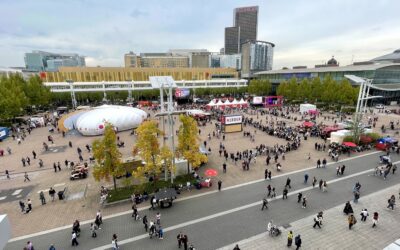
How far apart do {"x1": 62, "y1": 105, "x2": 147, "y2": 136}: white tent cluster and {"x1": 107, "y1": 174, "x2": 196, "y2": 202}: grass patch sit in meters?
19.4

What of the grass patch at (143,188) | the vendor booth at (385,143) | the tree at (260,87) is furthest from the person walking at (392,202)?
the tree at (260,87)

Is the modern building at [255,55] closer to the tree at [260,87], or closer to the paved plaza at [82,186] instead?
the tree at [260,87]

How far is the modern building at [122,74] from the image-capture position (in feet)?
310

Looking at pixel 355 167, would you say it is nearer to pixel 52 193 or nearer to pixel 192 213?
pixel 192 213

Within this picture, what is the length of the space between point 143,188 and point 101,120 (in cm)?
2247

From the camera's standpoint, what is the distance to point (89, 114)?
3909 cm

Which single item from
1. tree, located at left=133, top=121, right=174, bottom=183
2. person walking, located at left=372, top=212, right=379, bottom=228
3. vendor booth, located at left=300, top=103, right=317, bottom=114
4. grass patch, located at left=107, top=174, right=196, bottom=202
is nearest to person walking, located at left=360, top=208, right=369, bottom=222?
person walking, located at left=372, top=212, right=379, bottom=228

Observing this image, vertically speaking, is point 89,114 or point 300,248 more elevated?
point 89,114

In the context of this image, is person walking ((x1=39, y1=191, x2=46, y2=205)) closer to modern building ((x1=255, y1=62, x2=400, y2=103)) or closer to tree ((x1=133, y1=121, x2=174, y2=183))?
tree ((x1=133, y1=121, x2=174, y2=183))

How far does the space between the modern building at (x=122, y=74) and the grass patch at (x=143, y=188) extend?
82.5 m

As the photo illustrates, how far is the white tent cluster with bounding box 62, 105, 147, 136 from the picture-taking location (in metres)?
36.9

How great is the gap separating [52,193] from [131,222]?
772 cm

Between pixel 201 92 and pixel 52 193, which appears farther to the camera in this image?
pixel 201 92

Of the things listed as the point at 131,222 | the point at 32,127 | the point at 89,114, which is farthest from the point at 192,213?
the point at 32,127
